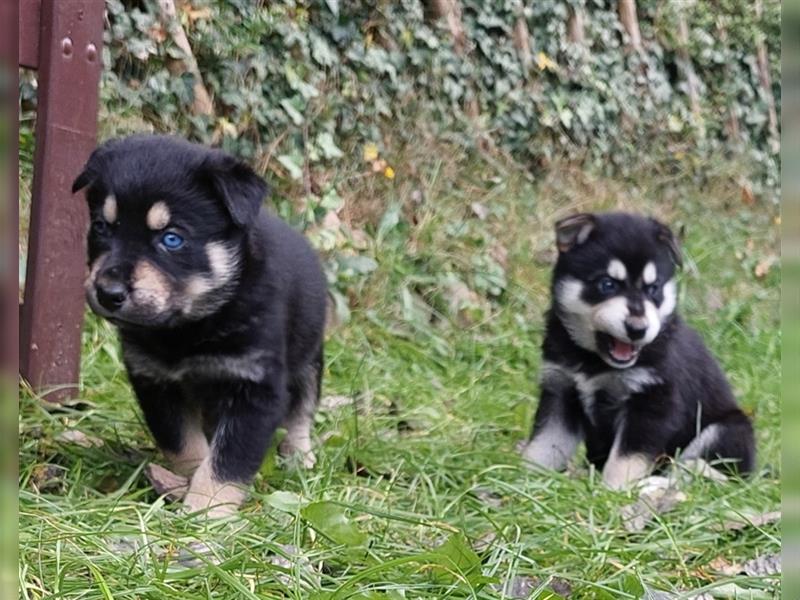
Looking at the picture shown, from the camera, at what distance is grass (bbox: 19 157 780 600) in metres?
1.99

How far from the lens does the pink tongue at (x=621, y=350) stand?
3.94 meters

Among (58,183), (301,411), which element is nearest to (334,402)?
(301,411)

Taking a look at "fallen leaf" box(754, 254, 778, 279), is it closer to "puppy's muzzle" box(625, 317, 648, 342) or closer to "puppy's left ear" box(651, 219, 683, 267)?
"puppy's left ear" box(651, 219, 683, 267)

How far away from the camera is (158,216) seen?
108 inches

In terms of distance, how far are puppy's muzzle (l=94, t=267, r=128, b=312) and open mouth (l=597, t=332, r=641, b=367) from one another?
6.77 feet

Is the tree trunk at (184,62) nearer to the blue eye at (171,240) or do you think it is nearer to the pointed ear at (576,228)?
the pointed ear at (576,228)

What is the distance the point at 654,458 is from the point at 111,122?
316 cm

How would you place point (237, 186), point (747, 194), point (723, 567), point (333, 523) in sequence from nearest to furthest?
point (333, 523)
point (723, 567)
point (237, 186)
point (747, 194)

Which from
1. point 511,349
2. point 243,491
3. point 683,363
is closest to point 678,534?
point 243,491

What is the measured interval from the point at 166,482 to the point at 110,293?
2.04ft

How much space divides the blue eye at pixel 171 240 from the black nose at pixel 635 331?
184cm

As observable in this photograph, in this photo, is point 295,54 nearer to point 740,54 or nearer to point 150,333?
point 150,333

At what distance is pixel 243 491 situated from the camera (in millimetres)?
2818

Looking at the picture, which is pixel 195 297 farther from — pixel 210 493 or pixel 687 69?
pixel 687 69
